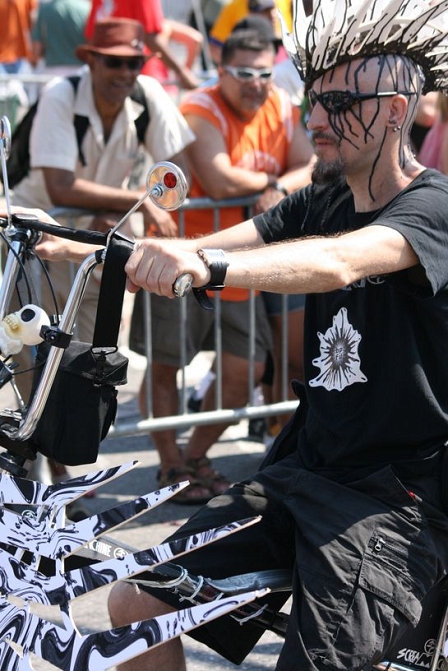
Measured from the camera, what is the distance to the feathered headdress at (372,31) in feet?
8.76

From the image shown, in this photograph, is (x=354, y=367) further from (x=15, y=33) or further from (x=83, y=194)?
(x=15, y=33)

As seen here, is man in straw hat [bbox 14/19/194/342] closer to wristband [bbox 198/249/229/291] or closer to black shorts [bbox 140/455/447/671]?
black shorts [bbox 140/455/447/671]

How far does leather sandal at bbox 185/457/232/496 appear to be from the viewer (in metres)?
4.91

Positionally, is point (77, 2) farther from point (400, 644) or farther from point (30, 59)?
point (400, 644)

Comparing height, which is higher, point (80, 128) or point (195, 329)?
point (80, 128)

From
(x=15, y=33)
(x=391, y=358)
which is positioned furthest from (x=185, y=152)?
(x=15, y=33)

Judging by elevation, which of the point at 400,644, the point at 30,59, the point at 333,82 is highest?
the point at 30,59

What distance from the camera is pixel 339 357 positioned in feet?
8.75

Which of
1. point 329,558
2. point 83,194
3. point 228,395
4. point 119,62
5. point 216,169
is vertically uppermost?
point 119,62

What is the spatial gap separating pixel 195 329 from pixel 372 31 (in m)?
2.57

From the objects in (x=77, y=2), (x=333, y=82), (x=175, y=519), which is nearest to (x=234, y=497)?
(x=333, y=82)

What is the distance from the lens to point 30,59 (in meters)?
10.4

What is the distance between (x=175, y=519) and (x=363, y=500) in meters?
2.26

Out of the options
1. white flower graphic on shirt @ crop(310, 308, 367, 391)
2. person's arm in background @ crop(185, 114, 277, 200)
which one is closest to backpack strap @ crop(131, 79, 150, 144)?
person's arm in background @ crop(185, 114, 277, 200)
